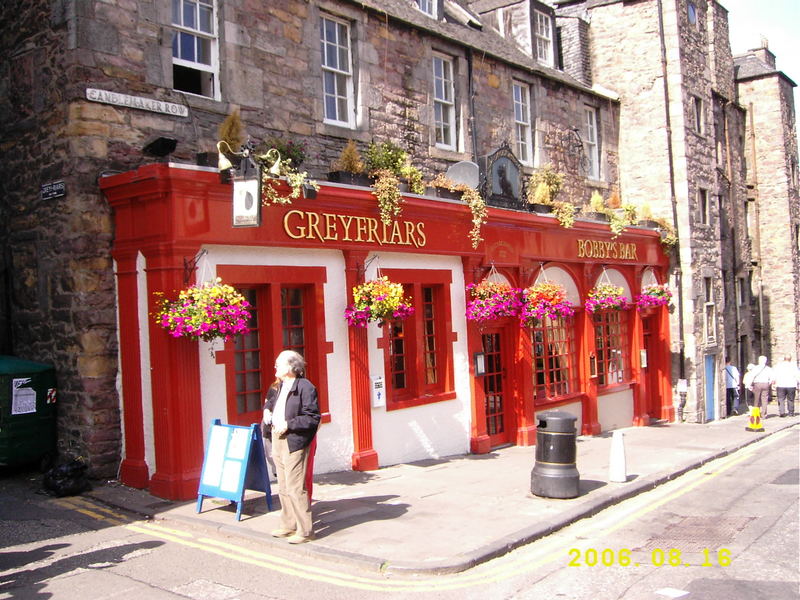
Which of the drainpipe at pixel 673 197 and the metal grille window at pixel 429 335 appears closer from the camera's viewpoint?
the metal grille window at pixel 429 335

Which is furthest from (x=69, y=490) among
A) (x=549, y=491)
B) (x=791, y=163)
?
(x=791, y=163)

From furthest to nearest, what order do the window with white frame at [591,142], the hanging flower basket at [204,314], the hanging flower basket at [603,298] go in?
the window with white frame at [591,142], the hanging flower basket at [603,298], the hanging flower basket at [204,314]

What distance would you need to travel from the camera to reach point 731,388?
22.5 meters

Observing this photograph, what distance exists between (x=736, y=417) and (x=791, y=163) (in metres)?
11.8

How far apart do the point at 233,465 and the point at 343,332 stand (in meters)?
3.42

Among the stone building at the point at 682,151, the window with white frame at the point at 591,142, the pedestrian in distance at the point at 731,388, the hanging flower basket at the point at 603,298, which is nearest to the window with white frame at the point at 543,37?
the window with white frame at the point at 591,142

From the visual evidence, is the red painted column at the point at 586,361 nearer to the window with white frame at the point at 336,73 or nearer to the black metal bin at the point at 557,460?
the window with white frame at the point at 336,73

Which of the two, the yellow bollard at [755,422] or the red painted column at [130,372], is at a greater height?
the red painted column at [130,372]

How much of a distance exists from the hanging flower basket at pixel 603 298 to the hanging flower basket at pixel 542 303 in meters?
2.74

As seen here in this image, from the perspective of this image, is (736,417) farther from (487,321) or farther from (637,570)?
(637,570)

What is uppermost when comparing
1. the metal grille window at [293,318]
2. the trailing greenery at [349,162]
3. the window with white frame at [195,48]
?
the window with white frame at [195,48]

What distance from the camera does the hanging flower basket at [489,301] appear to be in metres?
13.2

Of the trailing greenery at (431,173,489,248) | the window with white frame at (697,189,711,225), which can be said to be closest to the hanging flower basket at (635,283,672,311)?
the window with white frame at (697,189,711,225)

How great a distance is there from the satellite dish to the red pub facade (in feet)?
2.18
